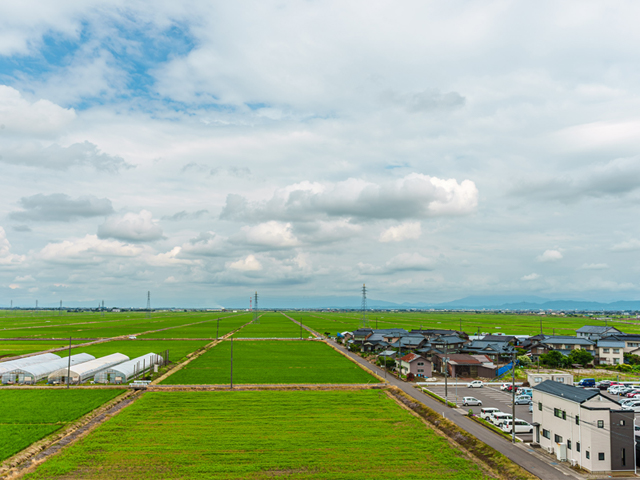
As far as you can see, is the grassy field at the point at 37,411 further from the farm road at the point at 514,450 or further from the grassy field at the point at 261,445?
the farm road at the point at 514,450

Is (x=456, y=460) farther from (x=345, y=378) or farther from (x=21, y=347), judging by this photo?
(x=21, y=347)

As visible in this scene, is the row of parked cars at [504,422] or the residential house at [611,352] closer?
the row of parked cars at [504,422]

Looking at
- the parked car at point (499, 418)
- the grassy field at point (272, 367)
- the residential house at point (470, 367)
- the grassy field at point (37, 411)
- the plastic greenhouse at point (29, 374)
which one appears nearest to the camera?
the grassy field at point (37, 411)

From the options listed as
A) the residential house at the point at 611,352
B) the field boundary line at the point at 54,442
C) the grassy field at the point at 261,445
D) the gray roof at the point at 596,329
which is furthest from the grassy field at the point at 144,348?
the gray roof at the point at 596,329

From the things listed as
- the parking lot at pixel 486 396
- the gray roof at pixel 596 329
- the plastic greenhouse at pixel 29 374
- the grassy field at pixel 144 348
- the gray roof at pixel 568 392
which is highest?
the gray roof at pixel 568 392

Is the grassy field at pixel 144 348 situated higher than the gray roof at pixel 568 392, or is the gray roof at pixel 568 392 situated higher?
the gray roof at pixel 568 392

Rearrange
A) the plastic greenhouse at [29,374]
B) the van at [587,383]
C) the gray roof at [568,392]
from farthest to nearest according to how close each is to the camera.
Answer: the plastic greenhouse at [29,374]
the van at [587,383]
the gray roof at [568,392]

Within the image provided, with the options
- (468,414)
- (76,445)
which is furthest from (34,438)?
(468,414)
